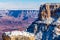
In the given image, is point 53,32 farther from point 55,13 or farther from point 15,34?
point 15,34

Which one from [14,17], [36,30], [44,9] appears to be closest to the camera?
[36,30]

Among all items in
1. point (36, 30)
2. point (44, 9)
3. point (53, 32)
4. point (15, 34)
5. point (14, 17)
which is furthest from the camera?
point (14, 17)

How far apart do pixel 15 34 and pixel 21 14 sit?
19156 centimetres

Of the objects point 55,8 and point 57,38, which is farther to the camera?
point 55,8

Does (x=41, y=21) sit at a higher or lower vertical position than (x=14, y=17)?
higher

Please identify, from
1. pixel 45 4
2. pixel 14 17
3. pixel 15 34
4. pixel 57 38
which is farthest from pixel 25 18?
pixel 15 34

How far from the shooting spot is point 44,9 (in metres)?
77.9

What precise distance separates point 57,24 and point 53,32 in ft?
10.5

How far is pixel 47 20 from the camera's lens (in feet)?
245

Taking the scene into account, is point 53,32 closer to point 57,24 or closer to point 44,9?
point 57,24

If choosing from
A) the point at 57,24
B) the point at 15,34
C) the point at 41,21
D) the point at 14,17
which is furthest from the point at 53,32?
the point at 14,17

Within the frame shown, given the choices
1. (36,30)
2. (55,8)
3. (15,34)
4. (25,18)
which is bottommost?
(25,18)

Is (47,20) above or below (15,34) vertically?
below

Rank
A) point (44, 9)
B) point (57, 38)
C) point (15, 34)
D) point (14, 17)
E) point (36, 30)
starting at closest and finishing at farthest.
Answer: point (15, 34)
point (57, 38)
point (36, 30)
point (44, 9)
point (14, 17)
